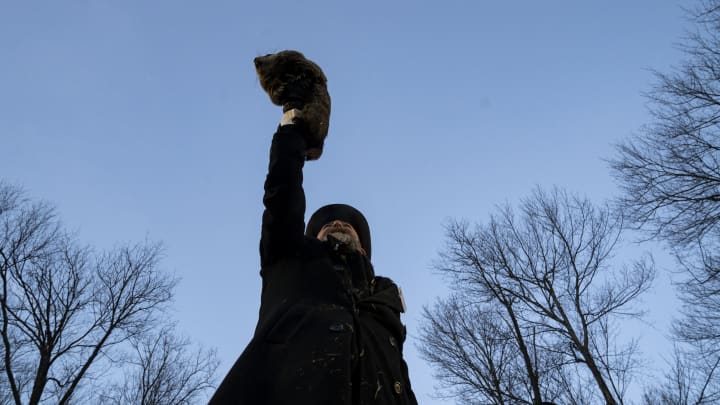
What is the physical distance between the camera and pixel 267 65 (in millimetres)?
2404

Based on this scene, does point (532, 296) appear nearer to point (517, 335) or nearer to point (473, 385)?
point (517, 335)

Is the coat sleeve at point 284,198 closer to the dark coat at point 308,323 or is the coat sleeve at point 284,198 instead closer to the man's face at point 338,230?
the dark coat at point 308,323

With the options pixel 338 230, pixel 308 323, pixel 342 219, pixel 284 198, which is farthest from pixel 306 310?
pixel 342 219

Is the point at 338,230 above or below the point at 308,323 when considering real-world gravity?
above

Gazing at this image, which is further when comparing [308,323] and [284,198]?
[284,198]

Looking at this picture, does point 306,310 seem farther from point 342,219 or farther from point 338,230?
point 342,219

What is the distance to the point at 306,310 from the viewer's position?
194 cm

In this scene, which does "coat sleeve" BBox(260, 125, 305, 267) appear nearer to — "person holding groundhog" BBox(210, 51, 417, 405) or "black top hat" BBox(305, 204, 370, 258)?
"person holding groundhog" BBox(210, 51, 417, 405)

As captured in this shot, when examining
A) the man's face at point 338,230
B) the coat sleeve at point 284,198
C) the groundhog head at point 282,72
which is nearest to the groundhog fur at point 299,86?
the groundhog head at point 282,72

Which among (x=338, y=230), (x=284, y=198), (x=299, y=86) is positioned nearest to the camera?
(x=284, y=198)

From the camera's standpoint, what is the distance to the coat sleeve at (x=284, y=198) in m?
2.07

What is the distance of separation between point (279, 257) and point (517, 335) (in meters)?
9.95

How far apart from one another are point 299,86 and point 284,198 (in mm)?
668

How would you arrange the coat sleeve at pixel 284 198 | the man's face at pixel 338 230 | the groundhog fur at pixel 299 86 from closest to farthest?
the coat sleeve at pixel 284 198 → the groundhog fur at pixel 299 86 → the man's face at pixel 338 230
